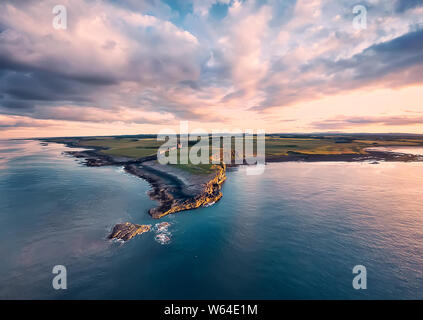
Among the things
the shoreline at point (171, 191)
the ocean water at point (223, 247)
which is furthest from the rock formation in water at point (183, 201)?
the ocean water at point (223, 247)

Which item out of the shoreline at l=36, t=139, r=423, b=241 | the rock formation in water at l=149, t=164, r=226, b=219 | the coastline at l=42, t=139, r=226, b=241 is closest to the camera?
the coastline at l=42, t=139, r=226, b=241

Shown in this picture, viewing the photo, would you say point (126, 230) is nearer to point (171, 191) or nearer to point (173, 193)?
point (173, 193)

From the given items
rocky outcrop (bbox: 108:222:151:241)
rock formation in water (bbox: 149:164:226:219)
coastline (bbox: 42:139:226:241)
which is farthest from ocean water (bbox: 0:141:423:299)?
rock formation in water (bbox: 149:164:226:219)

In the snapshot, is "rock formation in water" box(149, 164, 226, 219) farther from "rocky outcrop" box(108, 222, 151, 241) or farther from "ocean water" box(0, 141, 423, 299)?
"rocky outcrop" box(108, 222, 151, 241)

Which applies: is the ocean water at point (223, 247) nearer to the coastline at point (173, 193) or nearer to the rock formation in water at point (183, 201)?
the coastline at point (173, 193)

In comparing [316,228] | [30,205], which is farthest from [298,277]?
[30,205]

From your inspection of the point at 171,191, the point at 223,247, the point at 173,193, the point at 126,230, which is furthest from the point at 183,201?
the point at 223,247

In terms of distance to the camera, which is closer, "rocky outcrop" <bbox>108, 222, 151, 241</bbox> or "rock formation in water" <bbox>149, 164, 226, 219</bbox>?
"rocky outcrop" <bbox>108, 222, 151, 241</bbox>
